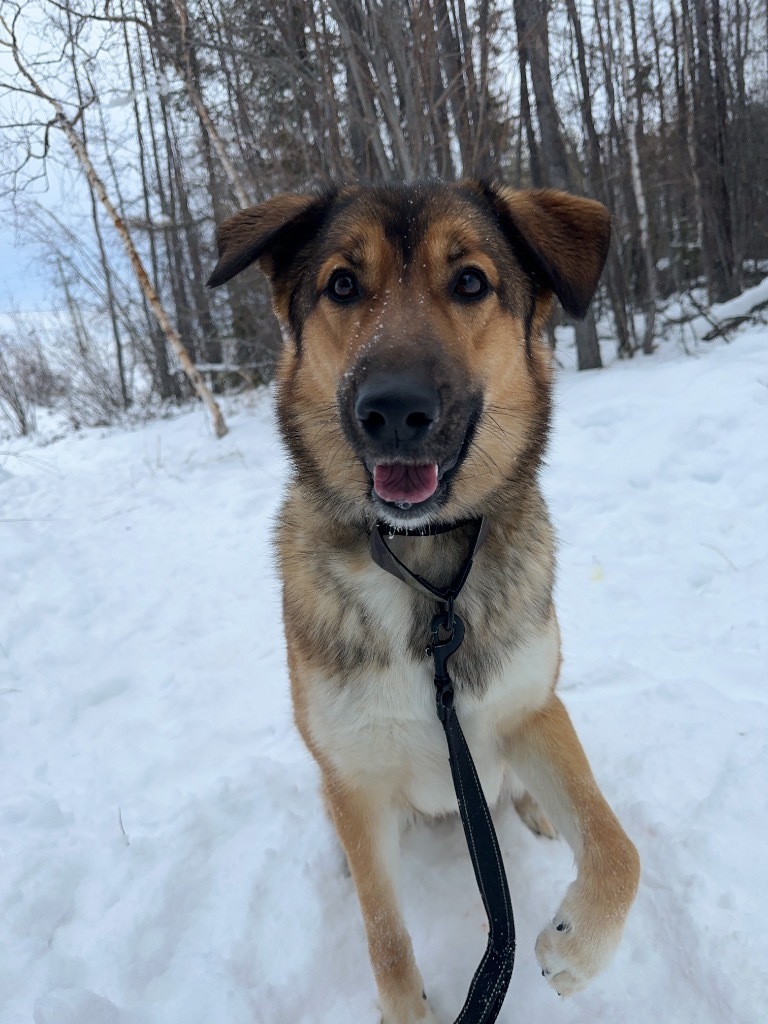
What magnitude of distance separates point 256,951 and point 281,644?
2.03 m

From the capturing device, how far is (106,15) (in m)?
7.42

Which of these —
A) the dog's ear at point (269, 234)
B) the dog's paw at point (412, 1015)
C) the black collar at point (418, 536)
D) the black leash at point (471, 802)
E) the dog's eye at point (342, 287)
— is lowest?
the dog's paw at point (412, 1015)

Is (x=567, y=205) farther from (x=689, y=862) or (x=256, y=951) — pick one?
(x=256, y=951)

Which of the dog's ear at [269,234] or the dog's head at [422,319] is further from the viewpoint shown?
the dog's ear at [269,234]

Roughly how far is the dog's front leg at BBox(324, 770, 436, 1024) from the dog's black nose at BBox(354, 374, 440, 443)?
1087mm

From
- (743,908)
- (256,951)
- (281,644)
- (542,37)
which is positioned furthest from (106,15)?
(743,908)

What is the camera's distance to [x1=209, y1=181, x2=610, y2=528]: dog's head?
1635mm

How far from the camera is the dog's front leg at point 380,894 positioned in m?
1.81

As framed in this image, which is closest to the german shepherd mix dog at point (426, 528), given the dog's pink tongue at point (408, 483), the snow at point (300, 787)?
the dog's pink tongue at point (408, 483)

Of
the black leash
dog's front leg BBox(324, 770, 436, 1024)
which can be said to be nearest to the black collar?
the black leash

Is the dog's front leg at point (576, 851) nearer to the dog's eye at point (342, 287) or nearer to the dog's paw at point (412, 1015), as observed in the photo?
the dog's paw at point (412, 1015)

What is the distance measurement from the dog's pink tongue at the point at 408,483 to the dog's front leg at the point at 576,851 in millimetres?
871

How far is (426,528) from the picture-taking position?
1.93 meters

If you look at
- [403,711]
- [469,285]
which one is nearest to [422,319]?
[469,285]
